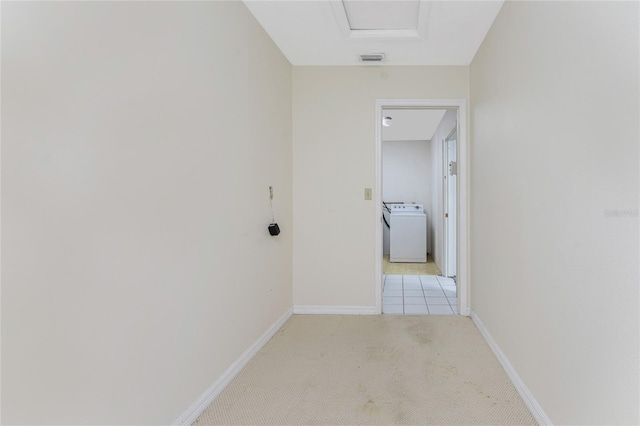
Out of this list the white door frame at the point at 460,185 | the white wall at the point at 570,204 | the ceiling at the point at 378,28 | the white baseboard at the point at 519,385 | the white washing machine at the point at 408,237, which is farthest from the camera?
the white washing machine at the point at 408,237

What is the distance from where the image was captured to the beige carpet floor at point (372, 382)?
145cm

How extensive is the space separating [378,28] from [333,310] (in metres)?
2.26

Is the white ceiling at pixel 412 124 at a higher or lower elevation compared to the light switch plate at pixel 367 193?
higher

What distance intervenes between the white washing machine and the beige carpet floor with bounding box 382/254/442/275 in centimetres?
14

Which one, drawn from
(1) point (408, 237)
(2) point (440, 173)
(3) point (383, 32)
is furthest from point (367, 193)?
(1) point (408, 237)

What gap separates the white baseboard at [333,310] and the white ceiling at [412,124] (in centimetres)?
221

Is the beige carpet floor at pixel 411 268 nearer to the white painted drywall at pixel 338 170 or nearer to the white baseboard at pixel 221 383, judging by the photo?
the white painted drywall at pixel 338 170

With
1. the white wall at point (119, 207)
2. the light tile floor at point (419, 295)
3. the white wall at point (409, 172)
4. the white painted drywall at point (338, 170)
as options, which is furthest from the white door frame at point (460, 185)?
the white wall at point (409, 172)

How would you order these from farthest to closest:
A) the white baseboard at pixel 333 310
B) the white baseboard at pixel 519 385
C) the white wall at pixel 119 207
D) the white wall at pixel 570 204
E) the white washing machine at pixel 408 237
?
1. the white washing machine at pixel 408 237
2. the white baseboard at pixel 333 310
3. the white baseboard at pixel 519 385
4. the white wall at pixel 570 204
5. the white wall at pixel 119 207

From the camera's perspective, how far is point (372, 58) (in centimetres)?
255

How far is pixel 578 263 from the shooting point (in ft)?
3.66

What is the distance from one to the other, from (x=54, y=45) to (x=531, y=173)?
6.06ft

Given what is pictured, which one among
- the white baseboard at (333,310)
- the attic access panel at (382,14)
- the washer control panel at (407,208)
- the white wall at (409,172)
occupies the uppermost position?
the attic access panel at (382,14)

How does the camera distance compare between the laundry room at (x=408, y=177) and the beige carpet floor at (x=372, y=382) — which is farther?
the laundry room at (x=408, y=177)
